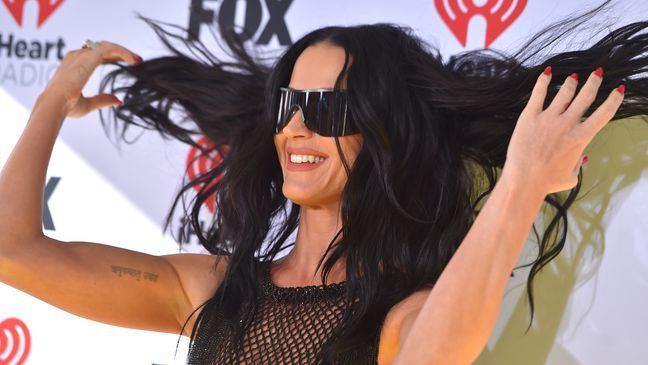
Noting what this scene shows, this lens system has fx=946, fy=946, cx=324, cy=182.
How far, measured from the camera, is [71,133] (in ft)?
7.88

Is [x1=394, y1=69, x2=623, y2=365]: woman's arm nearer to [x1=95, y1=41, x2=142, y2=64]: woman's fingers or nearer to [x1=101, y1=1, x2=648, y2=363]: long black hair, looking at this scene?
[x1=101, y1=1, x2=648, y2=363]: long black hair

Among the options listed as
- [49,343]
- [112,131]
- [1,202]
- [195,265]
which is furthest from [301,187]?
[49,343]

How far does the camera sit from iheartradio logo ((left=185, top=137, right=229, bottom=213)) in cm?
228

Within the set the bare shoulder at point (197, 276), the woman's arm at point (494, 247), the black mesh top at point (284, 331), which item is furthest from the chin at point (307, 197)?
the woman's arm at point (494, 247)

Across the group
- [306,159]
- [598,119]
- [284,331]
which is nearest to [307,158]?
[306,159]

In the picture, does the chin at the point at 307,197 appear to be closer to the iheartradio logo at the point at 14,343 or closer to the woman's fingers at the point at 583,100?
the woman's fingers at the point at 583,100

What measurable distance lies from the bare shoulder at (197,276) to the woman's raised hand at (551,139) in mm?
804

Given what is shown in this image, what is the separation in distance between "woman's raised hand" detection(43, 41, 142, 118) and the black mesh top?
2.02ft

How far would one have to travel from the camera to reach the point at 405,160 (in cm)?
178

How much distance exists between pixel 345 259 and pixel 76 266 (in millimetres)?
551

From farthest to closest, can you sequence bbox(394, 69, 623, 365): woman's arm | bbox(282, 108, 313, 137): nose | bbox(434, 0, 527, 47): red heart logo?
bbox(434, 0, 527, 47): red heart logo < bbox(282, 108, 313, 137): nose < bbox(394, 69, 623, 365): woman's arm

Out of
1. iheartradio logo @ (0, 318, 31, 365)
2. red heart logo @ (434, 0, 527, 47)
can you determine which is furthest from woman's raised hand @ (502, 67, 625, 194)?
iheartradio logo @ (0, 318, 31, 365)

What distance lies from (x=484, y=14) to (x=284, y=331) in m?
0.82

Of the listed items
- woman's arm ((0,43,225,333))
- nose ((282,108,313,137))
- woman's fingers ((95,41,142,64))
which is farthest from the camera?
woman's fingers ((95,41,142,64))
